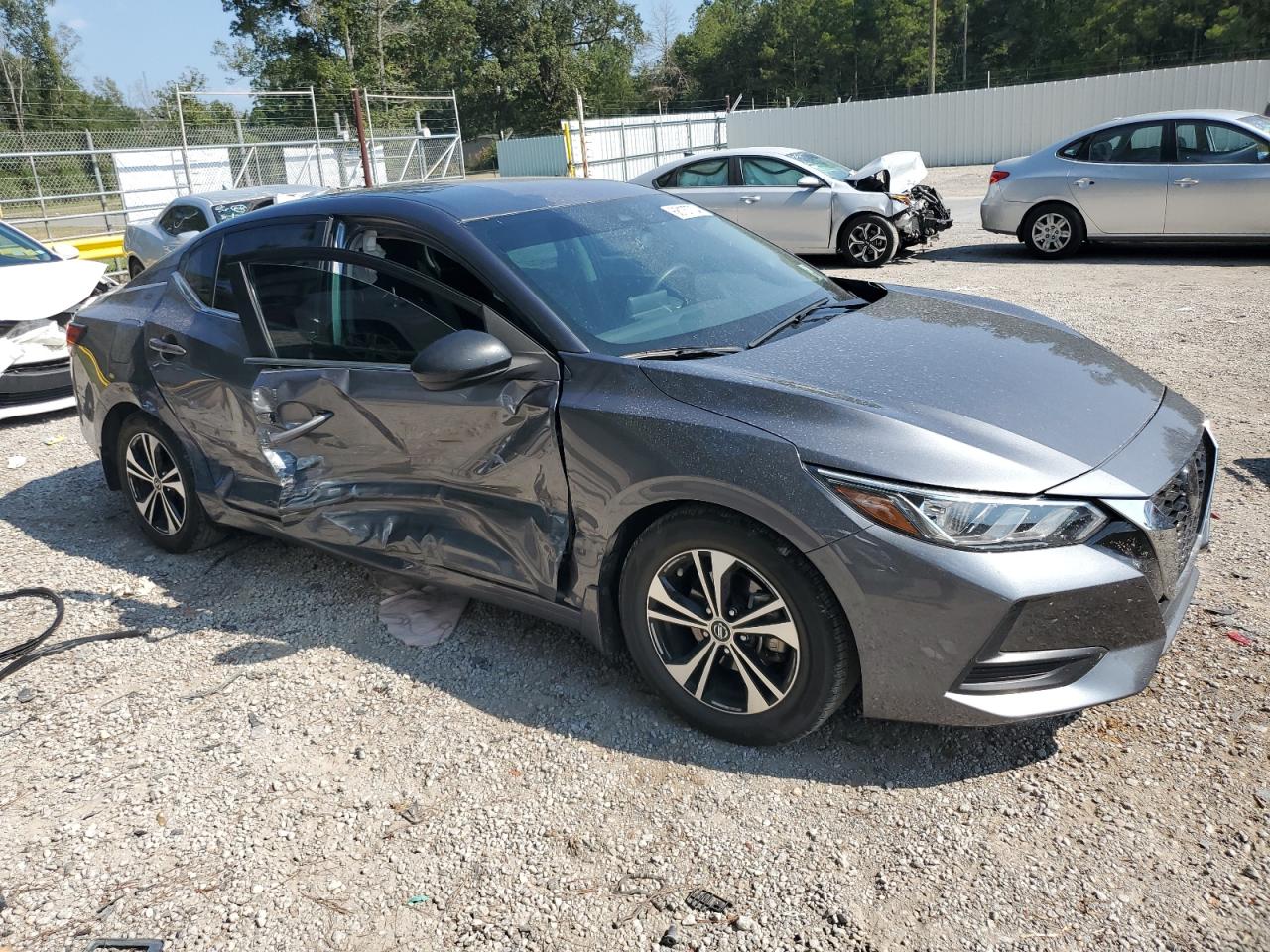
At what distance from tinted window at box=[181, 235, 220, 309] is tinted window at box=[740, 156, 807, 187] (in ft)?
31.1

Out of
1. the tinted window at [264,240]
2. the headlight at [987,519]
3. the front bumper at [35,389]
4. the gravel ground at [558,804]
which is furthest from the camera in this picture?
the front bumper at [35,389]

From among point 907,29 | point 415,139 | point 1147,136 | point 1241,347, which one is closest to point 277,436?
point 1241,347

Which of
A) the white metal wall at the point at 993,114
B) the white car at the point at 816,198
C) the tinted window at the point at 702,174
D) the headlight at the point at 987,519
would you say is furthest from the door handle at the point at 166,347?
the white metal wall at the point at 993,114

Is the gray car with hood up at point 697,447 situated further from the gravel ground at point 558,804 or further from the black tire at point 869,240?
the black tire at point 869,240

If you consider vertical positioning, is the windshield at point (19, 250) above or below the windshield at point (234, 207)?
below

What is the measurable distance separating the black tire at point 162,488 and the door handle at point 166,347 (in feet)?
1.17

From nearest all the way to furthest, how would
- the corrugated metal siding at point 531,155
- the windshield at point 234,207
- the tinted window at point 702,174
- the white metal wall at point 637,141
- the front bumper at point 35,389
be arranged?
the front bumper at point 35,389, the windshield at point 234,207, the tinted window at point 702,174, the white metal wall at point 637,141, the corrugated metal siding at point 531,155

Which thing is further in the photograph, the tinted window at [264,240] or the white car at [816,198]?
the white car at [816,198]

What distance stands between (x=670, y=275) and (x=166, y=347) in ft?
7.88

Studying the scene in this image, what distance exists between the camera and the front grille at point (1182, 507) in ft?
8.89

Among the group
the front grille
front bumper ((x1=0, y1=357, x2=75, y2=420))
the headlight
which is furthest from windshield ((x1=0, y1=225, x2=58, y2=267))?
the front grille

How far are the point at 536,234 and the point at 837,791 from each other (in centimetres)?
215

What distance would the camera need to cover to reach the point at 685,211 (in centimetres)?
420

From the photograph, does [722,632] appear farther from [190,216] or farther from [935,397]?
[190,216]
